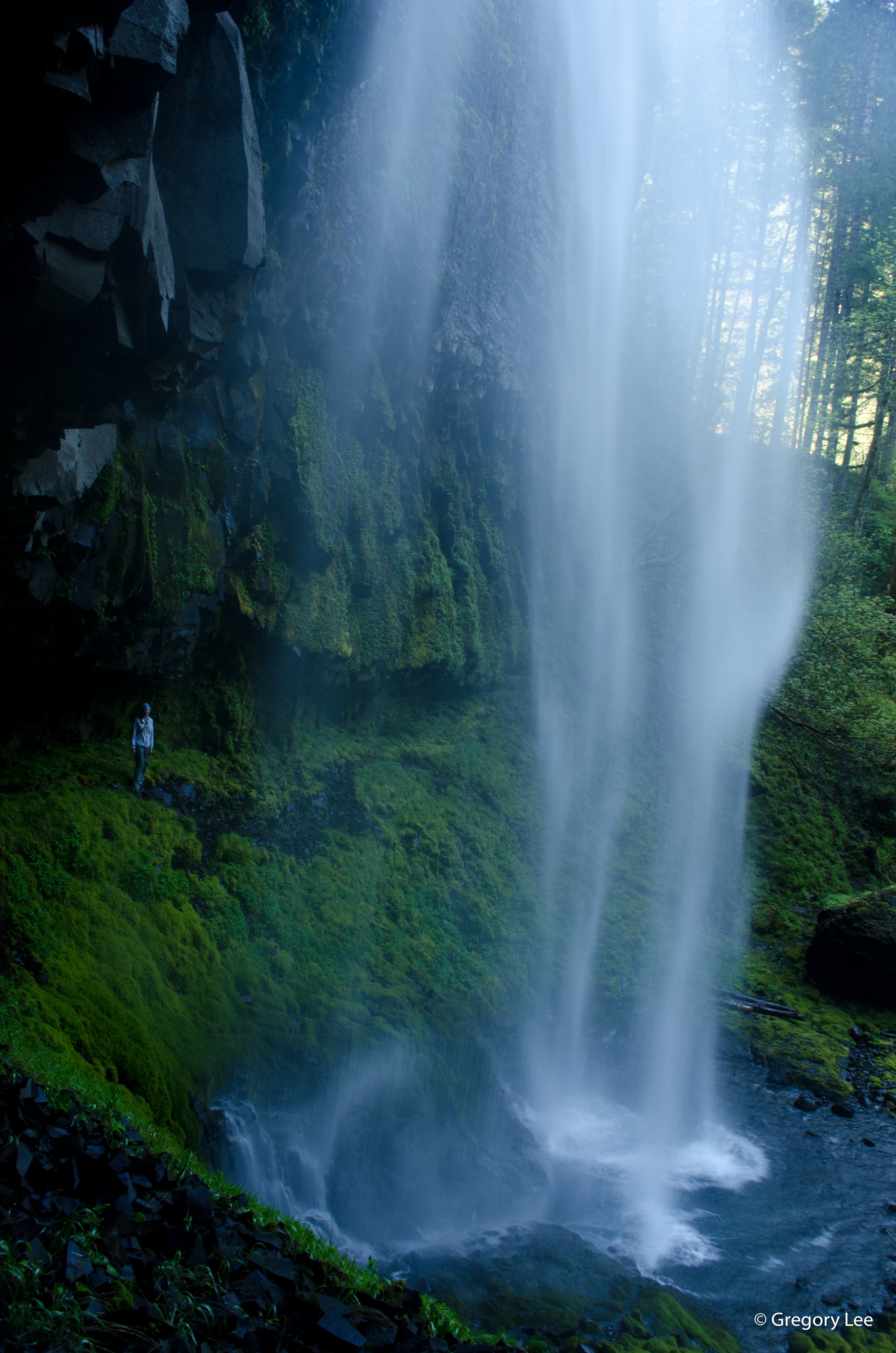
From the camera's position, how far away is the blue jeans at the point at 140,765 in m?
12.0

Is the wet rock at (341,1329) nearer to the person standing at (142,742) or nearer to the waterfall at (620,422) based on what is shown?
the waterfall at (620,422)

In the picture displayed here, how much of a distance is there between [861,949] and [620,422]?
66.1ft

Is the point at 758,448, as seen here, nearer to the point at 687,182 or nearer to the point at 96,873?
the point at 687,182

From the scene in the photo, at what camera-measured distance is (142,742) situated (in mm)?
11969

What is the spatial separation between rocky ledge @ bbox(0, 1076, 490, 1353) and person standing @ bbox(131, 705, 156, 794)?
6123 millimetres

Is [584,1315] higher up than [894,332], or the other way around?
[894,332]

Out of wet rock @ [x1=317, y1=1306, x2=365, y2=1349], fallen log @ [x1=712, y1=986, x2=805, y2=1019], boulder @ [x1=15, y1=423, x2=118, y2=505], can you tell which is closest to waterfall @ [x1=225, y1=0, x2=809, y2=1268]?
fallen log @ [x1=712, y1=986, x2=805, y2=1019]

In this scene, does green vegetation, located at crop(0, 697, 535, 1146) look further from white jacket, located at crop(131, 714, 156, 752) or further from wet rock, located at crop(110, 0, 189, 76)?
wet rock, located at crop(110, 0, 189, 76)

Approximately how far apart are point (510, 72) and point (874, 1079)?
2658 centimetres

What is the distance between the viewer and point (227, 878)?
12.5 meters

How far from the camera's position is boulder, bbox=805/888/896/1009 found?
1636 cm

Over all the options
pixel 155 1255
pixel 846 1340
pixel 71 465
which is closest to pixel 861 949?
pixel 846 1340

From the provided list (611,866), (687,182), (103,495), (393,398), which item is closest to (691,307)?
(687,182)

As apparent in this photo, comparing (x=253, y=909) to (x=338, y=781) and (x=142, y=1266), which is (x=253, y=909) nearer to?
(x=338, y=781)
